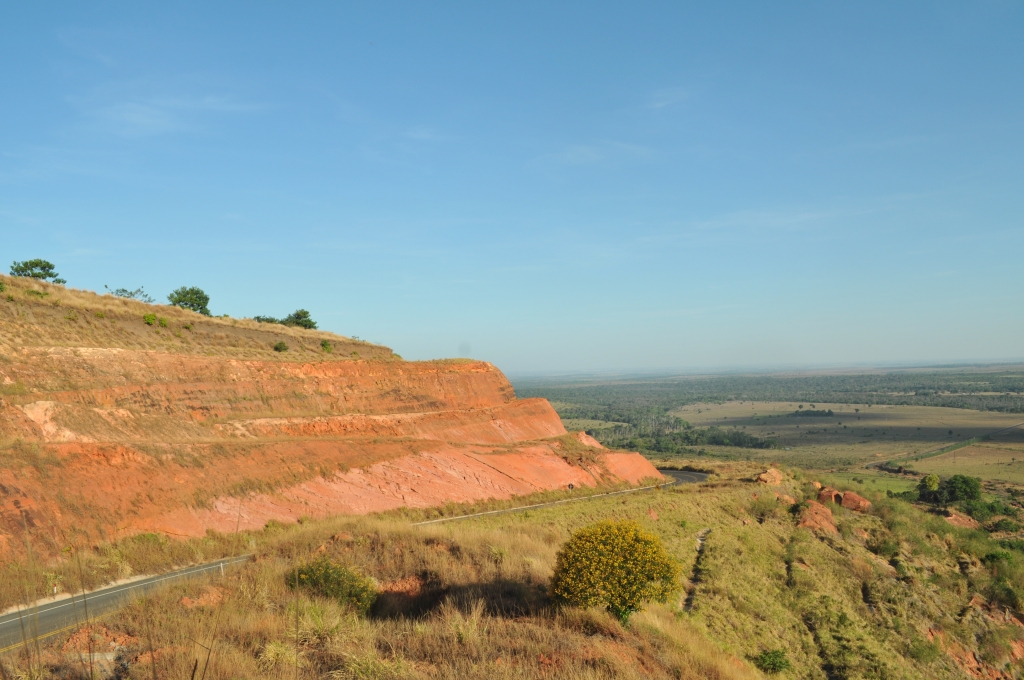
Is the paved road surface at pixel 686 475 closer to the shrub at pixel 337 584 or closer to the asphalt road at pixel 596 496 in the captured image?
the asphalt road at pixel 596 496

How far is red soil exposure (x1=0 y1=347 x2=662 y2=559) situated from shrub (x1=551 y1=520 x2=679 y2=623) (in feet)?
41.2

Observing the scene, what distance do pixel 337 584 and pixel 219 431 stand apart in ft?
54.9

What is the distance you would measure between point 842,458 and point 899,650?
89.9m

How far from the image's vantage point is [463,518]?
27.5 metres

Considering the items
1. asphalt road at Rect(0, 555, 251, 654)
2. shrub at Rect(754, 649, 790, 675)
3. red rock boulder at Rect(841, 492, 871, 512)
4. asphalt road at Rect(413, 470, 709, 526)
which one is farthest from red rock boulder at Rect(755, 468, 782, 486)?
asphalt road at Rect(0, 555, 251, 654)

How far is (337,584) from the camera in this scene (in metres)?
14.9

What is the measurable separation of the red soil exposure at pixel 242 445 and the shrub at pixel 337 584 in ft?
22.0

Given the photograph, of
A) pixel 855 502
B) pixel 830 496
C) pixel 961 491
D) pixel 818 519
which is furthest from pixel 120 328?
pixel 961 491

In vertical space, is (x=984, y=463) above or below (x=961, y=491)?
below

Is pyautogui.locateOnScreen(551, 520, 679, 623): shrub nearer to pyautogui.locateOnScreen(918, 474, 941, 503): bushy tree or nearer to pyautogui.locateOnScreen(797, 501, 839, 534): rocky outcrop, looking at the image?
pyautogui.locateOnScreen(797, 501, 839, 534): rocky outcrop

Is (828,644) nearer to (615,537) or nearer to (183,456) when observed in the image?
(615,537)

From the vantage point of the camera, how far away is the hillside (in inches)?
790

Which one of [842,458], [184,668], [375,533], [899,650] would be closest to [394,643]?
[184,668]

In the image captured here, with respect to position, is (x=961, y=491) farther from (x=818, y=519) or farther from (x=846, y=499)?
(x=818, y=519)
